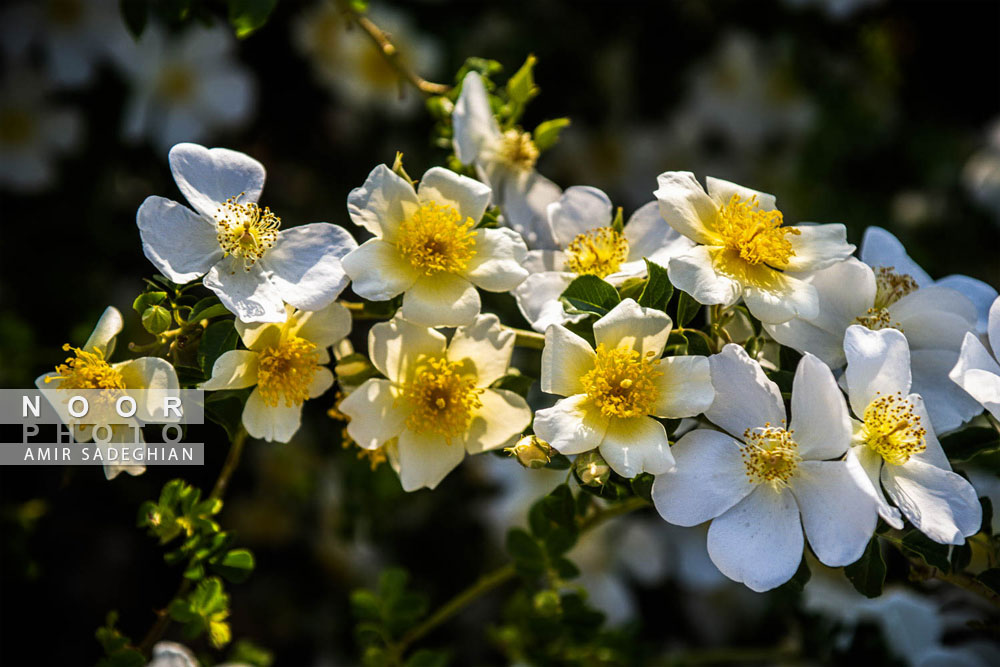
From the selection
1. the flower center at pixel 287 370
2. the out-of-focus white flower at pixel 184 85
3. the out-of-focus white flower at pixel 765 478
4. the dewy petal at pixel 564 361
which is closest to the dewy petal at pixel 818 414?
the out-of-focus white flower at pixel 765 478

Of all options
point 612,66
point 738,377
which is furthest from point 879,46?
point 738,377

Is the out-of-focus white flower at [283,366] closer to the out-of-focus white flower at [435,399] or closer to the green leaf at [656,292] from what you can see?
the out-of-focus white flower at [435,399]

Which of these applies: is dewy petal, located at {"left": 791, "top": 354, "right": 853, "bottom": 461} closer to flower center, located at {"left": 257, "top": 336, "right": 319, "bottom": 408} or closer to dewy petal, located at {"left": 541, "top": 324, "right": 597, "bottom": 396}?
dewy petal, located at {"left": 541, "top": 324, "right": 597, "bottom": 396}

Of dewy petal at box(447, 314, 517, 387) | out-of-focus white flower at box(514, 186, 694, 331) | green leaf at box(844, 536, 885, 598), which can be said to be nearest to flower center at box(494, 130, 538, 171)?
out-of-focus white flower at box(514, 186, 694, 331)

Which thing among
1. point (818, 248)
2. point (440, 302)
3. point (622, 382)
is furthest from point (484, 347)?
point (818, 248)

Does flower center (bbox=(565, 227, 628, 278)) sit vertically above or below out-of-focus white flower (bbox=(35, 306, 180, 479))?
above

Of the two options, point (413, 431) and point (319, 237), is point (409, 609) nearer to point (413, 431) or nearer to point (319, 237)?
point (413, 431)
